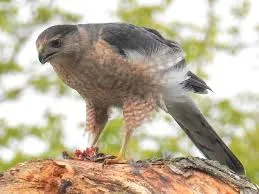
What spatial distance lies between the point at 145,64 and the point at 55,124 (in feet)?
23.0

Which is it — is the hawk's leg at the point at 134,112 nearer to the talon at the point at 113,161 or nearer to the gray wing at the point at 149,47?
the gray wing at the point at 149,47

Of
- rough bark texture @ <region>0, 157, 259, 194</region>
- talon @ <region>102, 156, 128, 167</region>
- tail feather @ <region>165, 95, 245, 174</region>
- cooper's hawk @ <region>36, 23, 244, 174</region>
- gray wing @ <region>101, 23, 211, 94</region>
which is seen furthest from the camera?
tail feather @ <region>165, 95, 245, 174</region>

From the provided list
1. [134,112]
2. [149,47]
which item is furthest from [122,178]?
[149,47]

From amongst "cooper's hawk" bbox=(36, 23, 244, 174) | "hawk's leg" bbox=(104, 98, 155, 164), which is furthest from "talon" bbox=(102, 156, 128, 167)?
"hawk's leg" bbox=(104, 98, 155, 164)

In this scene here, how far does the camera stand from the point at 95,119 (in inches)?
301

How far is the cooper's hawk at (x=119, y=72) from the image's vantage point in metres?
7.09

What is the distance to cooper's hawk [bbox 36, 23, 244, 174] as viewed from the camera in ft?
23.3

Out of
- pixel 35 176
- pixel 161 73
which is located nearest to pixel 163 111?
pixel 161 73

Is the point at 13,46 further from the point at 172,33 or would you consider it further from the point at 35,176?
the point at 35,176

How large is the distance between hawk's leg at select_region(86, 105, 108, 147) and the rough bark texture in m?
2.08

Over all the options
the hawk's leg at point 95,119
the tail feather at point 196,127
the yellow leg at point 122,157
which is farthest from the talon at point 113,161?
the tail feather at point 196,127

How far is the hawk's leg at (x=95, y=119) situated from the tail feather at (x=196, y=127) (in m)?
0.70

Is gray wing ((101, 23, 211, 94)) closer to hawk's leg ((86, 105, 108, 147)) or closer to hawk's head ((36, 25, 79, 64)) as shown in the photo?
hawk's head ((36, 25, 79, 64))

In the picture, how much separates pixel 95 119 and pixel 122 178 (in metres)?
2.50
